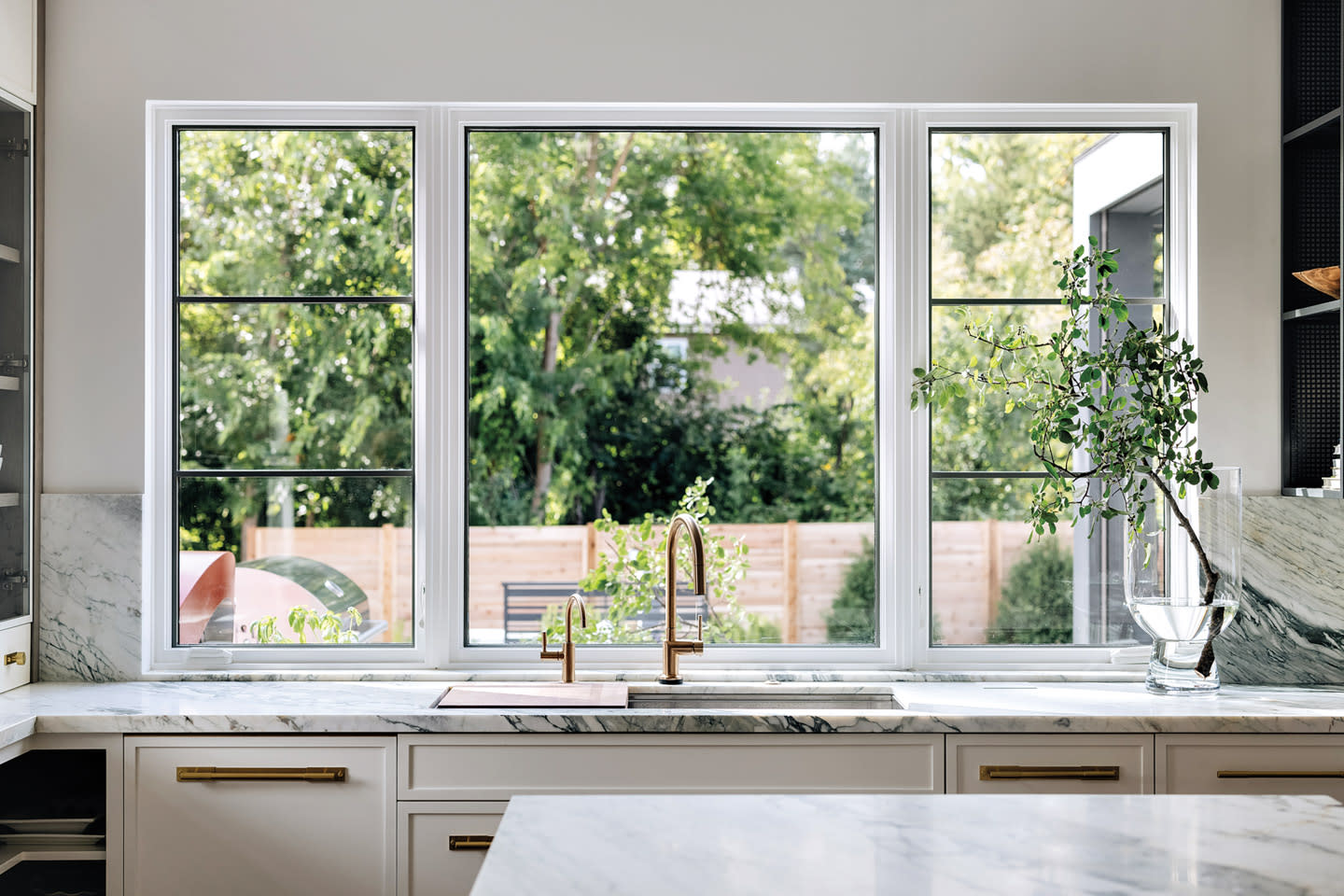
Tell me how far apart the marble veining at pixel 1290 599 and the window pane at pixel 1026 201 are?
2.21 ft

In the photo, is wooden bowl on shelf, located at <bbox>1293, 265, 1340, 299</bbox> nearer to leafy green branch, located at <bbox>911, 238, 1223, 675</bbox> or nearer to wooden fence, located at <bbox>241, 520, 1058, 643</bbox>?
leafy green branch, located at <bbox>911, 238, 1223, 675</bbox>

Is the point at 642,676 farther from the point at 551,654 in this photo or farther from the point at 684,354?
the point at 684,354

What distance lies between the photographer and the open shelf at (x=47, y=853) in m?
2.18

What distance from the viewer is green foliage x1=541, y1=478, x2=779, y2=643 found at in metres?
2.82

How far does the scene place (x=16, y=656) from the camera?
2.46m

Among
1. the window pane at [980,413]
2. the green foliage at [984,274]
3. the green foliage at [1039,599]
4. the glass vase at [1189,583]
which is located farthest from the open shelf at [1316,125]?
the green foliage at [1039,599]

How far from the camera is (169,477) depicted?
8.74ft

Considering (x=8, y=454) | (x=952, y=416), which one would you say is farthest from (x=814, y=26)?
(x=8, y=454)

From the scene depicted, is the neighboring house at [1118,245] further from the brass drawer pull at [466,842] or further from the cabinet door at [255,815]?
the cabinet door at [255,815]

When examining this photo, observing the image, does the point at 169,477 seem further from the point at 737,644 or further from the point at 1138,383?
the point at 1138,383

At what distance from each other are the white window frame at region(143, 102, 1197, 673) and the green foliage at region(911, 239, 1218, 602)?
0.17 metres

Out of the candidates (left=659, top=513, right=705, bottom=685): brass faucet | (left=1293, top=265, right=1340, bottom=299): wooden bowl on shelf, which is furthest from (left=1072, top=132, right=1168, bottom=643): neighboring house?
(left=659, top=513, right=705, bottom=685): brass faucet

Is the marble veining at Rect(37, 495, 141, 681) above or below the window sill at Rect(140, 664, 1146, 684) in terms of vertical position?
above

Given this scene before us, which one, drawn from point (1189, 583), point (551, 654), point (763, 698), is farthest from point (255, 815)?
point (1189, 583)
